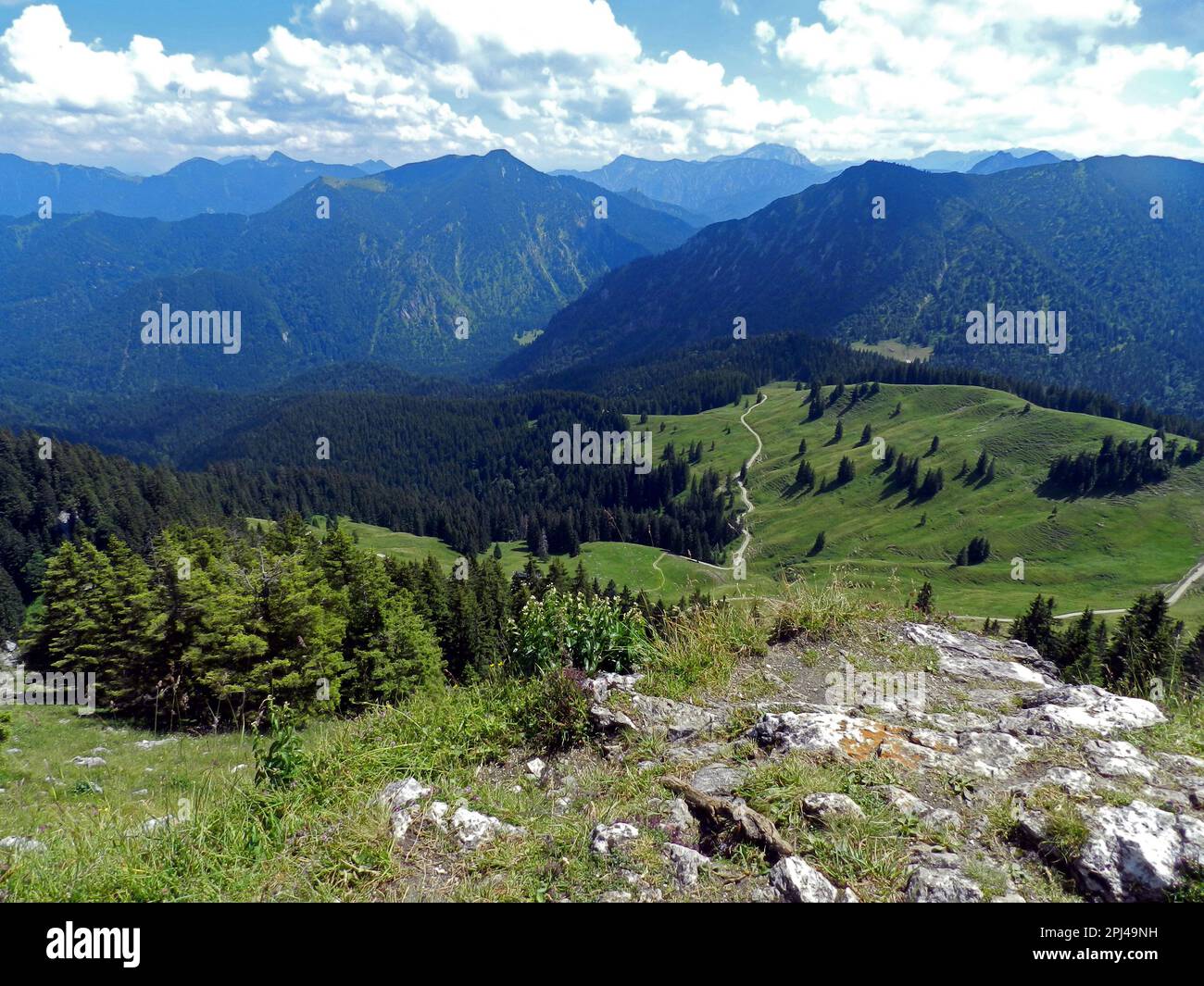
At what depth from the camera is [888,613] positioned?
1218 centimetres

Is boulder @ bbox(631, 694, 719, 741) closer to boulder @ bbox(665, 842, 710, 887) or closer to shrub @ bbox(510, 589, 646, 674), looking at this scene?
shrub @ bbox(510, 589, 646, 674)

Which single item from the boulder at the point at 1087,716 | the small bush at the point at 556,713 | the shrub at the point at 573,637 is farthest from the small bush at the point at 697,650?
the boulder at the point at 1087,716

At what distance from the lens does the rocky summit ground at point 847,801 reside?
5438mm

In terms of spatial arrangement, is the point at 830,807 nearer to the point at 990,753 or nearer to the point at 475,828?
the point at 990,753

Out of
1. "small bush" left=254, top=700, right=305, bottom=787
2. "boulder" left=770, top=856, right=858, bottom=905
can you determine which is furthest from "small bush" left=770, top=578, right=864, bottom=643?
"small bush" left=254, top=700, right=305, bottom=787

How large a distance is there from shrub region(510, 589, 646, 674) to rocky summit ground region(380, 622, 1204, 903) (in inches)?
30.7

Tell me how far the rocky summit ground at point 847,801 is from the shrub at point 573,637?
0.78 metres

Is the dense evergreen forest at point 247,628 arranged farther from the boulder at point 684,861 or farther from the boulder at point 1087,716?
the boulder at point 684,861

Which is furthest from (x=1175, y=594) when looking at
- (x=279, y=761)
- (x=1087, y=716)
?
(x=279, y=761)

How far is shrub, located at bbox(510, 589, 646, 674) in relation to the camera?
10.5m

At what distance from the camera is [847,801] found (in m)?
6.39

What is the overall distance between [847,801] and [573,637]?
17.4 feet

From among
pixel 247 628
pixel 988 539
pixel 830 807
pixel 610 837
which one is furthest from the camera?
pixel 988 539

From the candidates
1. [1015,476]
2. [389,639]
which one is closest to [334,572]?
[389,639]
